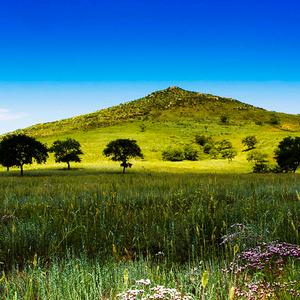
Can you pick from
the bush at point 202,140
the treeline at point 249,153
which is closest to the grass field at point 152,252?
the treeline at point 249,153

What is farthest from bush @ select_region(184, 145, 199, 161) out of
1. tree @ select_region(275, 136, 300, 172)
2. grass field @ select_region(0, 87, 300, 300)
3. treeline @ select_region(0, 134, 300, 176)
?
grass field @ select_region(0, 87, 300, 300)

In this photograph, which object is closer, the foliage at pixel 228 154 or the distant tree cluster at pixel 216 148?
the foliage at pixel 228 154

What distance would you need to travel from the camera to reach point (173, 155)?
4112 inches

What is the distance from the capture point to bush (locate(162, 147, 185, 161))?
103625mm

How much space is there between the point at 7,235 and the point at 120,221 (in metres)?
2.26

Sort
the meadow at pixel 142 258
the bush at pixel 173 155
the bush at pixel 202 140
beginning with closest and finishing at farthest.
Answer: the meadow at pixel 142 258 → the bush at pixel 173 155 → the bush at pixel 202 140

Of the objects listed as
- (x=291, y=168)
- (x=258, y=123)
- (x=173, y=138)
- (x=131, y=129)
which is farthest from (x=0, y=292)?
(x=258, y=123)

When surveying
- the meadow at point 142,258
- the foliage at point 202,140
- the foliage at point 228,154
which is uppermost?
the foliage at point 202,140

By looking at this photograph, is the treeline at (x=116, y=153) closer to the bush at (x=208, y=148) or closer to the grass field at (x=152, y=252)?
the bush at (x=208, y=148)

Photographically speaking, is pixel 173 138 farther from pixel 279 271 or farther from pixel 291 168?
pixel 279 271

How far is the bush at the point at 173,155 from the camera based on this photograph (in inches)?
4080

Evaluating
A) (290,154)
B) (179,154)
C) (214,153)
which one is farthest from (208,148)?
(290,154)

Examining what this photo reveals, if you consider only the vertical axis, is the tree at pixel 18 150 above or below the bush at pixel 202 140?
below

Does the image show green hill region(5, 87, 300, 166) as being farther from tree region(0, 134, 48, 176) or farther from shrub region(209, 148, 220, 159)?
tree region(0, 134, 48, 176)
